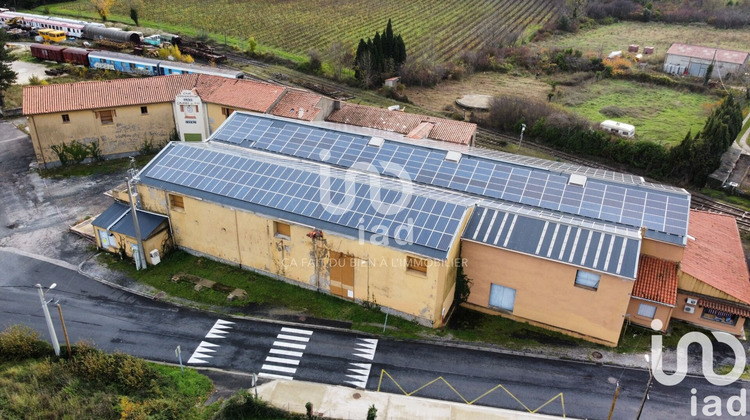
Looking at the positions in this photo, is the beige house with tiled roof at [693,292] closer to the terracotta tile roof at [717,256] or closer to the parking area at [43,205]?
the terracotta tile roof at [717,256]

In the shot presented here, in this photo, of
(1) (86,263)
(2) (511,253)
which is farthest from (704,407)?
(1) (86,263)

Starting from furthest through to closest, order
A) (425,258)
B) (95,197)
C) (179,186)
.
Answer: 1. (95,197)
2. (179,186)
3. (425,258)

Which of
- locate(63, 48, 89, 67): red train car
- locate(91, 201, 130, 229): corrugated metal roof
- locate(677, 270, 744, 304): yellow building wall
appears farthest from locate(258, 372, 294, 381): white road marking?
locate(63, 48, 89, 67): red train car

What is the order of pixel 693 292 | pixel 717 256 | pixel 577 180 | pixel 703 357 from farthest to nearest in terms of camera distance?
pixel 577 180 → pixel 717 256 → pixel 693 292 → pixel 703 357

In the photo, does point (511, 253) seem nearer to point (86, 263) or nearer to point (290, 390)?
point (290, 390)

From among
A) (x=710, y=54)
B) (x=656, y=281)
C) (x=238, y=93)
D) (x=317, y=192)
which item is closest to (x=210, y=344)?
(x=317, y=192)

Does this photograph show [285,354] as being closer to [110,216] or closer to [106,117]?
[110,216]
